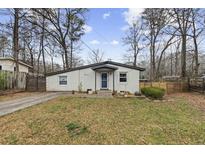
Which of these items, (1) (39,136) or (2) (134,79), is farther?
(2) (134,79)

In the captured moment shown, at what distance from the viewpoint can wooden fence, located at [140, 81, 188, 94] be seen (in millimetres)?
20562

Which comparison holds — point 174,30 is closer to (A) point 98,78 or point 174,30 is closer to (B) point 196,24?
(B) point 196,24

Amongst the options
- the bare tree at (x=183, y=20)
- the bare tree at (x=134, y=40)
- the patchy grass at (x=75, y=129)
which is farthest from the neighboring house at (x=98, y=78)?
the bare tree at (x=134, y=40)

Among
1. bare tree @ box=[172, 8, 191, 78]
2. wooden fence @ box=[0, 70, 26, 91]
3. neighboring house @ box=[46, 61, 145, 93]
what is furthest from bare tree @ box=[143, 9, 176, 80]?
wooden fence @ box=[0, 70, 26, 91]

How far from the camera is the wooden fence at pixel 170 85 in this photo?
20562 mm

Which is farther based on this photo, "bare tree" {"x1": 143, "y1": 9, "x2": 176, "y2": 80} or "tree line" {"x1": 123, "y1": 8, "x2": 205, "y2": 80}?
"bare tree" {"x1": 143, "y1": 9, "x2": 176, "y2": 80}

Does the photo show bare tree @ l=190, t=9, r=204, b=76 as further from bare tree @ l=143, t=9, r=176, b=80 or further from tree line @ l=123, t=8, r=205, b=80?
bare tree @ l=143, t=9, r=176, b=80

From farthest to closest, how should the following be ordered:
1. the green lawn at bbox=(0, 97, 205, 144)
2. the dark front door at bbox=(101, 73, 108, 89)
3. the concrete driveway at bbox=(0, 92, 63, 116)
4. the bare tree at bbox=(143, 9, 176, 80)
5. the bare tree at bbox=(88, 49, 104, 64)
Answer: the bare tree at bbox=(88, 49, 104, 64) → the bare tree at bbox=(143, 9, 176, 80) → the dark front door at bbox=(101, 73, 108, 89) → the concrete driveway at bbox=(0, 92, 63, 116) → the green lawn at bbox=(0, 97, 205, 144)

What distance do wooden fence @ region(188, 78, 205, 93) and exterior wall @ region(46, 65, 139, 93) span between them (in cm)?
564

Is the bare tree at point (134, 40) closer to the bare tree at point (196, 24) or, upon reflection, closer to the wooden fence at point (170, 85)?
the bare tree at point (196, 24)
